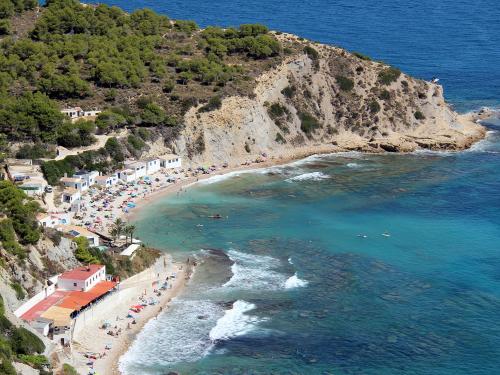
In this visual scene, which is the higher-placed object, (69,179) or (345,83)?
(345,83)

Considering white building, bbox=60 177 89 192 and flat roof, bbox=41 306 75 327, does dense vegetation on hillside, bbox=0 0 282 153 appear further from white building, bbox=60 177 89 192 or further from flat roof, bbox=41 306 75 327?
flat roof, bbox=41 306 75 327

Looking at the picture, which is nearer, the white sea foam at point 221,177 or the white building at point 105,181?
the white building at point 105,181

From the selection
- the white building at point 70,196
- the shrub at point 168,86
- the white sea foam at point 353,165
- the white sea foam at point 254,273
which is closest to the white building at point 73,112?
the shrub at point 168,86

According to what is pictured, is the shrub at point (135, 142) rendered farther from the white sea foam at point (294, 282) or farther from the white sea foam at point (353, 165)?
the white sea foam at point (294, 282)

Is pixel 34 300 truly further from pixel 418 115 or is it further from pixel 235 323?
pixel 418 115

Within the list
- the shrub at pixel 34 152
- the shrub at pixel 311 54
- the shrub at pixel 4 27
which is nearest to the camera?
the shrub at pixel 34 152

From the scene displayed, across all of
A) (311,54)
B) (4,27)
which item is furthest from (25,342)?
(311,54)
